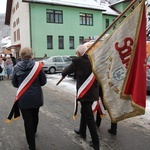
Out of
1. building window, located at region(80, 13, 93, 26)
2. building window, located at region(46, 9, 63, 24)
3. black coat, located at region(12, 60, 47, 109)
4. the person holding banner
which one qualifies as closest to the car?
building window, located at region(46, 9, 63, 24)

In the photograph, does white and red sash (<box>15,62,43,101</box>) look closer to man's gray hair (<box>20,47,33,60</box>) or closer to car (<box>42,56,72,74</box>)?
man's gray hair (<box>20,47,33,60</box>)

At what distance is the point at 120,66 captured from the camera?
12.3 ft

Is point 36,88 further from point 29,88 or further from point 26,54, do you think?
point 26,54

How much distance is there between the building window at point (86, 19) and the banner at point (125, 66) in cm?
2912

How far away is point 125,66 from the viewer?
3.71 meters

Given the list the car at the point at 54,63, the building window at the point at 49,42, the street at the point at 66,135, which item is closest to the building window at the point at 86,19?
the building window at the point at 49,42

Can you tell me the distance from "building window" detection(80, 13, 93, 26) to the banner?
29.1 metres

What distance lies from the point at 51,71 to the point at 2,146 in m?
16.0

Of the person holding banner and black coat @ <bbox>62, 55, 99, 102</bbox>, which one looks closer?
black coat @ <bbox>62, 55, 99, 102</bbox>

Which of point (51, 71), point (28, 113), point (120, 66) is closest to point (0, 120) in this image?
point (28, 113)

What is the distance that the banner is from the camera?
3.48 meters

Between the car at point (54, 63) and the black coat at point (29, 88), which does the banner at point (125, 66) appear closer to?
the black coat at point (29, 88)

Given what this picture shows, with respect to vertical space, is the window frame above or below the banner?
above

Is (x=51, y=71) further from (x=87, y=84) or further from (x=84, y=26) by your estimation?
(x=87, y=84)
